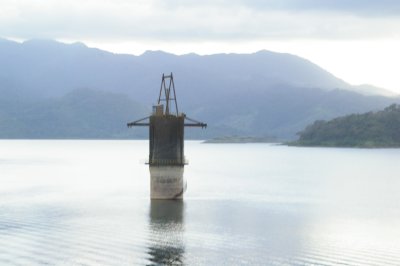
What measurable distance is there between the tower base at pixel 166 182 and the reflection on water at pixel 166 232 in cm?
86

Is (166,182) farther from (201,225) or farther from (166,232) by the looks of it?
(166,232)

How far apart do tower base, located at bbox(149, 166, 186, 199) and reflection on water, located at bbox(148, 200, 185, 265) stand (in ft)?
2.81

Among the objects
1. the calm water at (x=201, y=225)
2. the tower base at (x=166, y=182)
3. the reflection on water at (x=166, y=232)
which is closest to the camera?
the reflection on water at (x=166, y=232)

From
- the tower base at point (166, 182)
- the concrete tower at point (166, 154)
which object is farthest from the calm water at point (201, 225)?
the concrete tower at point (166, 154)

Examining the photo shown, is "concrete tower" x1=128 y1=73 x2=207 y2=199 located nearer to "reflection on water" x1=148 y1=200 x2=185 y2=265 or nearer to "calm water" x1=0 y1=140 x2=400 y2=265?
"reflection on water" x1=148 y1=200 x2=185 y2=265

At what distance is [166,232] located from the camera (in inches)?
2707

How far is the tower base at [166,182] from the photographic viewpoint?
85688 mm

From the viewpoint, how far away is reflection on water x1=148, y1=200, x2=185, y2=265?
56.1 metres

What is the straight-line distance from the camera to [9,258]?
181 feet

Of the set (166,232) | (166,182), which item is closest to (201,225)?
(166,232)

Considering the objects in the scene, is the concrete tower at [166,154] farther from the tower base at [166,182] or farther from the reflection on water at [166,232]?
the reflection on water at [166,232]

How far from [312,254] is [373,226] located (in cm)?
1981

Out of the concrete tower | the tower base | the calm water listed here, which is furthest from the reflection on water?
the concrete tower

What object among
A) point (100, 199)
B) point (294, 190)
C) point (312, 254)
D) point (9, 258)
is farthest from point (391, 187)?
point (9, 258)
